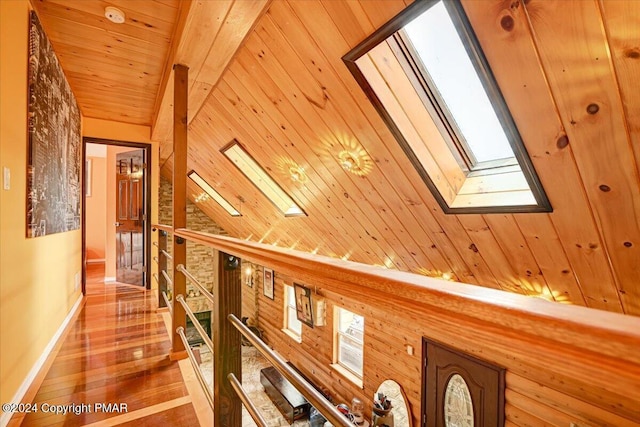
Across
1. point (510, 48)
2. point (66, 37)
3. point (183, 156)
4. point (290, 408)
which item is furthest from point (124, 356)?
point (290, 408)

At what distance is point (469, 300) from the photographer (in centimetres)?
34

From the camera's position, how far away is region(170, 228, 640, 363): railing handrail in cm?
25

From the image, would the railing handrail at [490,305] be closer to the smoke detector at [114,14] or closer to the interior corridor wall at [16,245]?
the interior corridor wall at [16,245]

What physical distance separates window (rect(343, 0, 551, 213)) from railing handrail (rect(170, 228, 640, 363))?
1.43 m

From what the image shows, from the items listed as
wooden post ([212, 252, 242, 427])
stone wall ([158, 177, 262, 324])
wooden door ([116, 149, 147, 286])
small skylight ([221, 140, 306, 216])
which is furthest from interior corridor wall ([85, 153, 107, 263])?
wooden post ([212, 252, 242, 427])

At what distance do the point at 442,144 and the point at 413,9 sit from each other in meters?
1.00

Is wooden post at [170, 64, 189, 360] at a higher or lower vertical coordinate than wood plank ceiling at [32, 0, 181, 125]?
lower

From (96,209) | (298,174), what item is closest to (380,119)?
(298,174)

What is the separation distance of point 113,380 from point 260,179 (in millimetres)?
2989

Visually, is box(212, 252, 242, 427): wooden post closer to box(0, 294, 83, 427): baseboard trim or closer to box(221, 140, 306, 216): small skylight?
box(0, 294, 83, 427): baseboard trim

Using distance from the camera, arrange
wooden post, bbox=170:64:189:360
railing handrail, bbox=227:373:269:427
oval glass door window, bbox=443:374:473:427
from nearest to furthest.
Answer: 1. railing handrail, bbox=227:373:269:427
2. wooden post, bbox=170:64:189:360
3. oval glass door window, bbox=443:374:473:427

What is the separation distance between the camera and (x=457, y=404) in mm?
3279

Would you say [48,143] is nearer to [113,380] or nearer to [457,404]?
[113,380]

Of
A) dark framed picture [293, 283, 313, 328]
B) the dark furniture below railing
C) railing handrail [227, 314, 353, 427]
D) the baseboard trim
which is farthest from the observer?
dark framed picture [293, 283, 313, 328]
